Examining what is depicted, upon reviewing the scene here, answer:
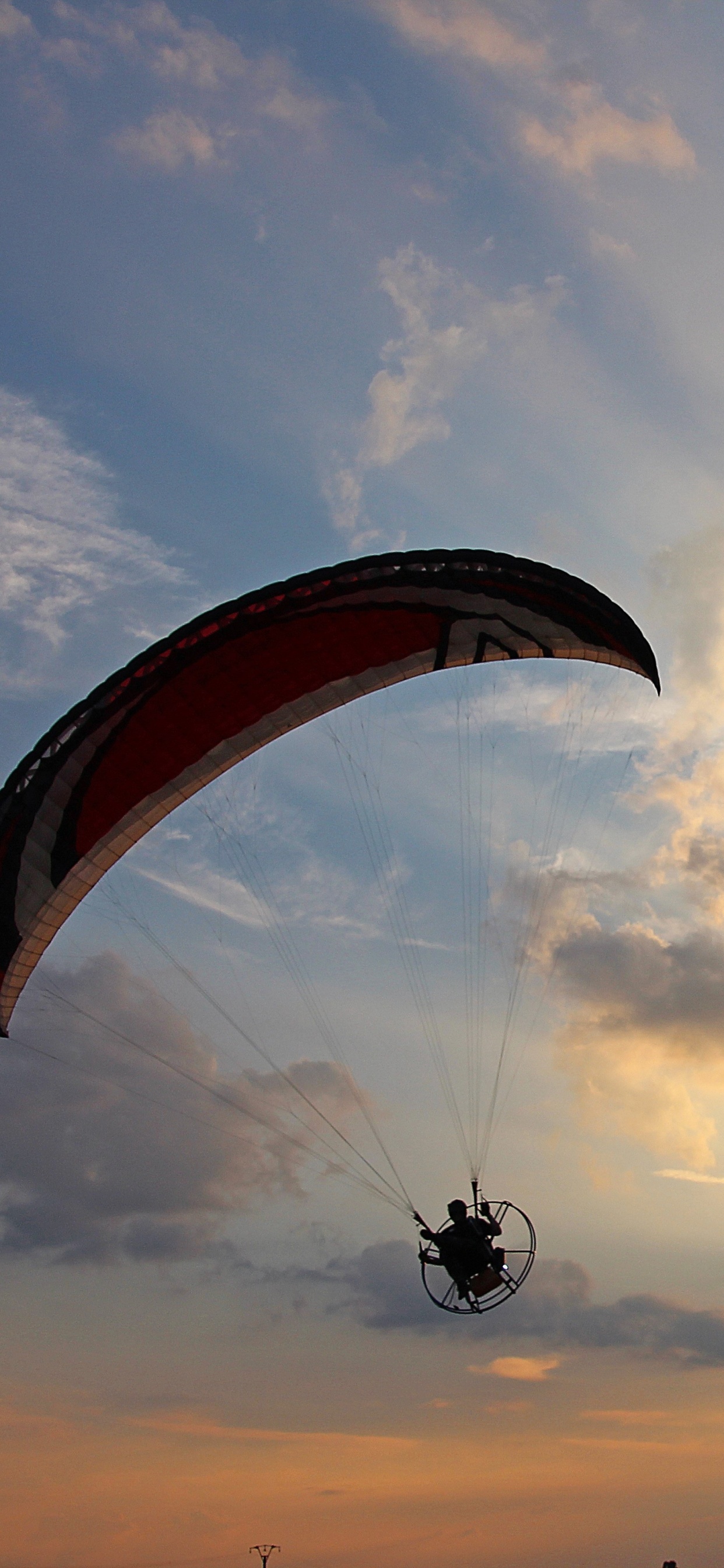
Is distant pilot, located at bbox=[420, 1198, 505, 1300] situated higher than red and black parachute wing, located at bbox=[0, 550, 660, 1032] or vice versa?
red and black parachute wing, located at bbox=[0, 550, 660, 1032]

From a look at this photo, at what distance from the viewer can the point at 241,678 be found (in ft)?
72.2

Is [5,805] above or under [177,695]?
under

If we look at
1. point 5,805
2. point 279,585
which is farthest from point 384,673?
point 5,805

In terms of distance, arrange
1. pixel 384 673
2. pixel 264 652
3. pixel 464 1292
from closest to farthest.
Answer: pixel 464 1292 < pixel 264 652 < pixel 384 673

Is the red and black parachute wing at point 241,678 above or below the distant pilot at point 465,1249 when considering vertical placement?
above

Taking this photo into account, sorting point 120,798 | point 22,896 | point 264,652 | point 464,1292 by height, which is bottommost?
point 464,1292

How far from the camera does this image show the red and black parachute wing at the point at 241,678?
816 inches

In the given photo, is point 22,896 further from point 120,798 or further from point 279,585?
point 279,585

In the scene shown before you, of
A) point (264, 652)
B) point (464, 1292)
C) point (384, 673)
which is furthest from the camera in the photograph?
point (384, 673)

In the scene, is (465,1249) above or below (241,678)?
below

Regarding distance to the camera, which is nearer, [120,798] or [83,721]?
[83,721]

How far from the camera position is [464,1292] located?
66.7ft

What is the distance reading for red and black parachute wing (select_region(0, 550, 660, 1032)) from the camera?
68.0ft

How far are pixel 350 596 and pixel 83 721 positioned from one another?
195 inches
